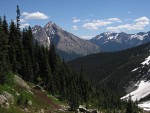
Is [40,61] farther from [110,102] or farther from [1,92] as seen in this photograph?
[1,92]

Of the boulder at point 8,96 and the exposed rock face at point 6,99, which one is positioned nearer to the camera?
the exposed rock face at point 6,99

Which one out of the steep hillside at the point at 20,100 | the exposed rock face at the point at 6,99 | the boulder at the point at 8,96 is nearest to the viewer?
the exposed rock face at the point at 6,99

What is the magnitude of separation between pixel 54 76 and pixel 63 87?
207 inches

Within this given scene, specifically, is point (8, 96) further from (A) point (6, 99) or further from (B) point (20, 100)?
(B) point (20, 100)

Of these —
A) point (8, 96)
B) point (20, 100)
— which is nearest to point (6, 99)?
point (8, 96)

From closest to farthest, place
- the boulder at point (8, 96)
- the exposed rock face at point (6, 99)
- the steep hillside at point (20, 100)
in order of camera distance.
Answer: the exposed rock face at point (6, 99)
the steep hillside at point (20, 100)
the boulder at point (8, 96)

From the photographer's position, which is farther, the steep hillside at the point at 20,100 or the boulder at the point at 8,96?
the boulder at the point at 8,96

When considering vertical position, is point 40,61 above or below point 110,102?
above

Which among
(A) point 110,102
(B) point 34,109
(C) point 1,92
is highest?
(C) point 1,92

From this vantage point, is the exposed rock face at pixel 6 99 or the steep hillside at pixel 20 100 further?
the steep hillside at pixel 20 100

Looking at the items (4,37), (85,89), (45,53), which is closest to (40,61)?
(45,53)

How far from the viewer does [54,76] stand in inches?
4348

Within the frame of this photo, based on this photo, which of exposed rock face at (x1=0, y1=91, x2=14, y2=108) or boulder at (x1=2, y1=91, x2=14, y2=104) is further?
boulder at (x1=2, y1=91, x2=14, y2=104)

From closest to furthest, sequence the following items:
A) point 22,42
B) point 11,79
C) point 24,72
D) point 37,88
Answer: point 11,79 → point 37,88 → point 24,72 → point 22,42
